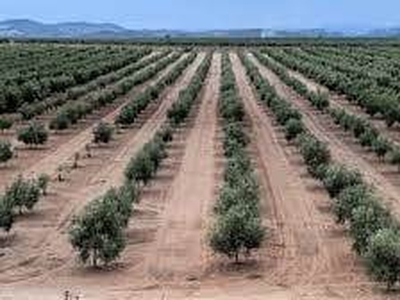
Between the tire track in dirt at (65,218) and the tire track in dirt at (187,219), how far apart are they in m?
2.14

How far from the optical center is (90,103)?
62.2 metres

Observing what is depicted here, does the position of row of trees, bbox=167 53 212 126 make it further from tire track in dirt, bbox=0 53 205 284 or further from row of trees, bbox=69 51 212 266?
row of trees, bbox=69 51 212 266

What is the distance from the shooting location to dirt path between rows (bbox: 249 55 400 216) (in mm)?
34725

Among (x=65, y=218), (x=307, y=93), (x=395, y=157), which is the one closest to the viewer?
(x=65, y=218)

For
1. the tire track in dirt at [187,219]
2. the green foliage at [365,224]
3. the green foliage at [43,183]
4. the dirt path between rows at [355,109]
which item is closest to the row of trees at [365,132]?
the dirt path between rows at [355,109]

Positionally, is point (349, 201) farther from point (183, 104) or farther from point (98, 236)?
point (183, 104)

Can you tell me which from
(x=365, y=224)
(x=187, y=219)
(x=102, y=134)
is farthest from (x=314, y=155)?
(x=365, y=224)

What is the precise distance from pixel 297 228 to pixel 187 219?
10.6ft

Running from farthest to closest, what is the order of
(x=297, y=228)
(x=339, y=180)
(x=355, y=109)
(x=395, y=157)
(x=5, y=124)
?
(x=355, y=109)
(x=5, y=124)
(x=395, y=157)
(x=339, y=180)
(x=297, y=228)

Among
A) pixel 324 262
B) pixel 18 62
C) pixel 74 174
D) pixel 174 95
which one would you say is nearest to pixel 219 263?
pixel 324 262

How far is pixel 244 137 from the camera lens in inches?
1816

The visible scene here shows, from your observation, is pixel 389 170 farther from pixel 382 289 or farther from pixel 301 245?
pixel 382 289

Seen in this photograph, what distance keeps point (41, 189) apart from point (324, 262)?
11728 millimetres

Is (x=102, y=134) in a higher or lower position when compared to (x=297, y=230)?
lower
